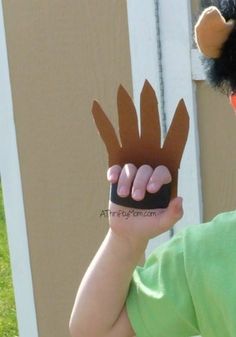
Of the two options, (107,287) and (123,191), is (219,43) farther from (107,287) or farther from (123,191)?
(107,287)

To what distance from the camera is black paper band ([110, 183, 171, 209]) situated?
1150 millimetres

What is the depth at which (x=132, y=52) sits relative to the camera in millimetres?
2080

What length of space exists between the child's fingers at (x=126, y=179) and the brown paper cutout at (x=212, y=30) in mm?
189

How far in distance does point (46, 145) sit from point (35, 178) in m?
0.11

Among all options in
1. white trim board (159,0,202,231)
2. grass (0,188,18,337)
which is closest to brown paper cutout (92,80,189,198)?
white trim board (159,0,202,231)

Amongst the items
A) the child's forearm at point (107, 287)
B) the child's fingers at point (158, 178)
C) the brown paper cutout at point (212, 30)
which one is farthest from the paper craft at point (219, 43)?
the child's forearm at point (107, 287)

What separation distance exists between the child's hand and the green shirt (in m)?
0.05

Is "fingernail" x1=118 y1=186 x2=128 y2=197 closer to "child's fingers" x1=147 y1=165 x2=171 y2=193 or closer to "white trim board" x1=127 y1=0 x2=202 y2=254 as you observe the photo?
"child's fingers" x1=147 y1=165 x2=171 y2=193

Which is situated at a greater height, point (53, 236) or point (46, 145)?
point (46, 145)

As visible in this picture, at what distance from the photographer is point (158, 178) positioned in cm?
115

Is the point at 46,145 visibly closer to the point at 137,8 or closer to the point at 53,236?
the point at 53,236

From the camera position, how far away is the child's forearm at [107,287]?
3.94 ft

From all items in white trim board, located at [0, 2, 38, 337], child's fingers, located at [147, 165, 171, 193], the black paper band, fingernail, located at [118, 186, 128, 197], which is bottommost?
white trim board, located at [0, 2, 38, 337]

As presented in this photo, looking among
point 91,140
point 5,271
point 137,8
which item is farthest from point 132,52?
point 5,271
